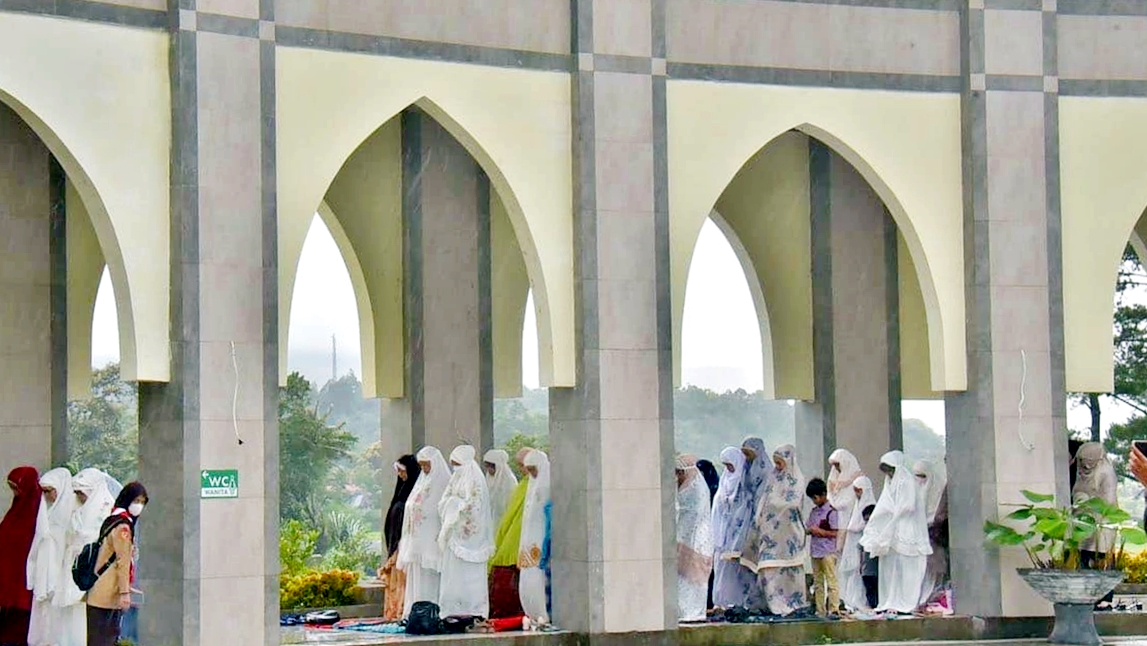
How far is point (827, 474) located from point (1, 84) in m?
8.99

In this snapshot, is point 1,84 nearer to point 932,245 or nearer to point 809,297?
point 932,245

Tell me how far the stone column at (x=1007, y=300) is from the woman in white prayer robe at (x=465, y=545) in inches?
151

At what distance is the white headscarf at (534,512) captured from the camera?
15797mm

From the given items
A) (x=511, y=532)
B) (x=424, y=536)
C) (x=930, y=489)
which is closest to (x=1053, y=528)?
(x=930, y=489)

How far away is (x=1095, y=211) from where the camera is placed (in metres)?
16.8

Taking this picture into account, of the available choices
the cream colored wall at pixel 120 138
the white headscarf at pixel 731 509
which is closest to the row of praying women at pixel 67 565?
the cream colored wall at pixel 120 138

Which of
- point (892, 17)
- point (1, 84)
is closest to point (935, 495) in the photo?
point (892, 17)

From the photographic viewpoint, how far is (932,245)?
16594mm

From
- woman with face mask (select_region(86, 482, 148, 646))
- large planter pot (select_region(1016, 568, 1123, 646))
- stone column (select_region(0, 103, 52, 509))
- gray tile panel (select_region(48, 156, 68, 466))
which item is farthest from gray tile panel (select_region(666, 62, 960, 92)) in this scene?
woman with face mask (select_region(86, 482, 148, 646))

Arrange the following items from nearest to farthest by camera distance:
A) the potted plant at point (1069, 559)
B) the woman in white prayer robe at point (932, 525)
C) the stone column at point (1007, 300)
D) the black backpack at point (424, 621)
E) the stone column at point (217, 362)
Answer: the stone column at point (217, 362) < the black backpack at point (424, 621) < the potted plant at point (1069, 559) < the stone column at point (1007, 300) < the woman in white prayer robe at point (932, 525)

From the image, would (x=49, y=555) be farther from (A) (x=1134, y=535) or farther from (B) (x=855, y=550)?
(A) (x=1134, y=535)

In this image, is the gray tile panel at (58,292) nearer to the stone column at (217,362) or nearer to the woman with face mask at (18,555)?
the woman with face mask at (18,555)

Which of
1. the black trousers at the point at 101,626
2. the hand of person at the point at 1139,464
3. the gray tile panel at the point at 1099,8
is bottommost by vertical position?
the black trousers at the point at 101,626

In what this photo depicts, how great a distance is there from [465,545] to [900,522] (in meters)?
3.69
